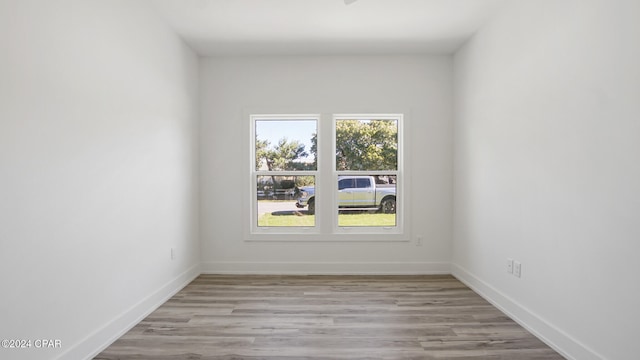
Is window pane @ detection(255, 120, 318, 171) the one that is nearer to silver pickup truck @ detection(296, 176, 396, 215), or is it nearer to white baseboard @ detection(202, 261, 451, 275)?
silver pickup truck @ detection(296, 176, 396, 215)

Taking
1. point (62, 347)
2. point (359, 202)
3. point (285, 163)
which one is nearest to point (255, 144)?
point (285, 163)

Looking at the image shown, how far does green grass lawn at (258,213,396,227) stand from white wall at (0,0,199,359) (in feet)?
3.86

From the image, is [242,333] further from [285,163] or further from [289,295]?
[285,163]

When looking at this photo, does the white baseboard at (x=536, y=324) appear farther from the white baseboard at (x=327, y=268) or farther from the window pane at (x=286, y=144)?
the window pane at (x=286, y=144)

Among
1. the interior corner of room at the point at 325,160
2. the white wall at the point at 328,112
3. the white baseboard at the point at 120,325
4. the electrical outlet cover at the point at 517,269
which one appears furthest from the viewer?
the white wall at the point at 328,112

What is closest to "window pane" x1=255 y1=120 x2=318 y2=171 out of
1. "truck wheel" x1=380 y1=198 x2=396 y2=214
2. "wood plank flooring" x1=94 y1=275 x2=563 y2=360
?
"truck wheel" x1=380 y1=198 x2=396 y2=214

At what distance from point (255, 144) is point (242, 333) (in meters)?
2.29

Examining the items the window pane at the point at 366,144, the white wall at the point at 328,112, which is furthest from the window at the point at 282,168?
the window pane at the point at 366,144

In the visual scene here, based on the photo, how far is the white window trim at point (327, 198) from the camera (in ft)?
13.4

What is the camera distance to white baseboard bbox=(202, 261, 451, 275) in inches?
159

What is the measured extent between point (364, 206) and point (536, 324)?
2.11 metres

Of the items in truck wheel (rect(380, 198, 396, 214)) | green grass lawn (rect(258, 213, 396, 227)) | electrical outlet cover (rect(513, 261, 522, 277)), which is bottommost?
electrical outlet cover (rect(513, 261, 522, 277))

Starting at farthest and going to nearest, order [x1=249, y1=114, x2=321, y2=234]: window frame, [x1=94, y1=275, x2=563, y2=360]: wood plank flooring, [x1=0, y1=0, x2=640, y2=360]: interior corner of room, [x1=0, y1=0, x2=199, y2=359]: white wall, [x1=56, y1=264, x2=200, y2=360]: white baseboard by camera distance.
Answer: [x1=249, y1=114, x2=321, y2=234]: window frame < [x1=94, y1=275, x2=563, y2=360]: wood plank flooring < [x1=56, y1=264, x2=200, y2=360]: white baseboard < [x1=0, y1=0, x2=640, y2=360]: interior corner of room < [x1=0, y1=0, x2=199, y2=359]: white wall

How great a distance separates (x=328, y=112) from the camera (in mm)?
4062
